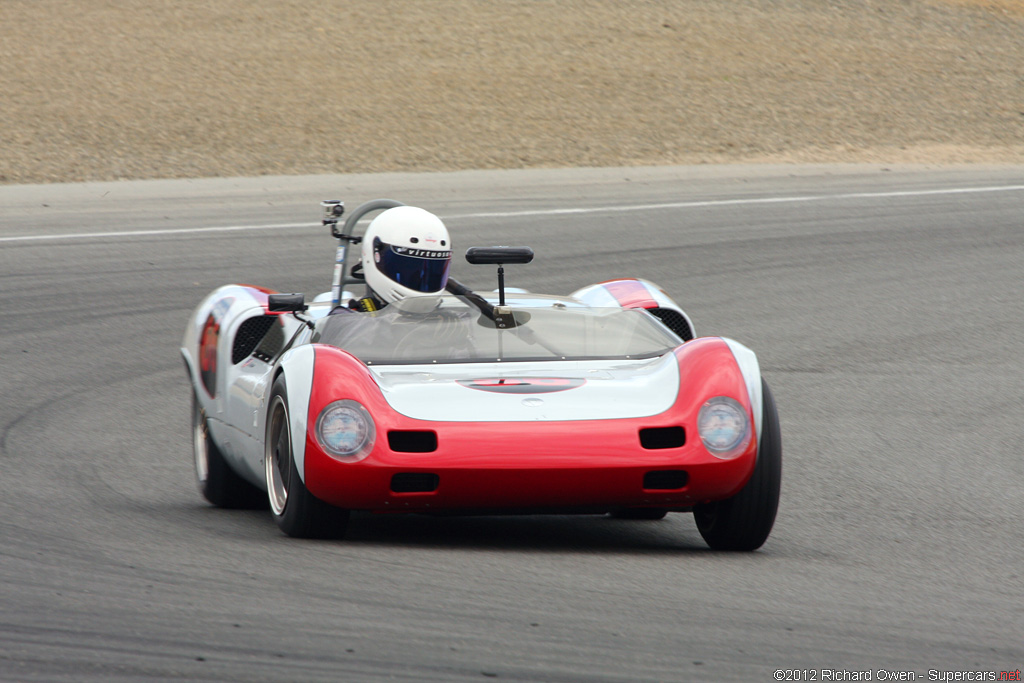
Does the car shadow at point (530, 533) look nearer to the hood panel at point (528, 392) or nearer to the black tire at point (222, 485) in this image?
the hood panel at point (528, 392)

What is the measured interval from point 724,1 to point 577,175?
1362 cm

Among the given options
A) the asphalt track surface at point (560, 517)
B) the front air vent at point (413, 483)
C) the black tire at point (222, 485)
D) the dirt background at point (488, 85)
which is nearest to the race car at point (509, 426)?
the front air vent at point (413, 483)

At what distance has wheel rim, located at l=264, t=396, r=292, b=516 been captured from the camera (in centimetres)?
543

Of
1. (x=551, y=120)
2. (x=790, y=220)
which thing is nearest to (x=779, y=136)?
(x=551, y=120)

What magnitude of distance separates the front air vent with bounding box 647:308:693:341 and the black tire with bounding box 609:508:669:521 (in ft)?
3.08

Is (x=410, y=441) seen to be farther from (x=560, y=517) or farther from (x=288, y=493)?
(x=560, y=517)

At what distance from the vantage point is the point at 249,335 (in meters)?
6.93

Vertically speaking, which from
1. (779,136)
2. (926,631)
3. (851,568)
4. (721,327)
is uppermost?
(926,631)

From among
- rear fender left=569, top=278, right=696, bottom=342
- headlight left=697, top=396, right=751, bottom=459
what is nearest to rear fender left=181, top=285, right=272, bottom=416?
rear fender left=569, top=278, right=696, bottom=342

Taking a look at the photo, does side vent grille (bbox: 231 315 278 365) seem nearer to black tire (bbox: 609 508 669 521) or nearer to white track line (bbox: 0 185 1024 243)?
black tire (bbox: 609 508 669 521)

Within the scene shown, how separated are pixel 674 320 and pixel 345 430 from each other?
229 centimetres

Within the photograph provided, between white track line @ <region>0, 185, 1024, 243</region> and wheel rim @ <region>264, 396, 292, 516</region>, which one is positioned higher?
wheel rim @ <region>264, 396, 292, 516</region>

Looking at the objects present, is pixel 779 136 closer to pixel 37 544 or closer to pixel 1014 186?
pixel 1014 186

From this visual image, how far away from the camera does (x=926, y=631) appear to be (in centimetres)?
431
